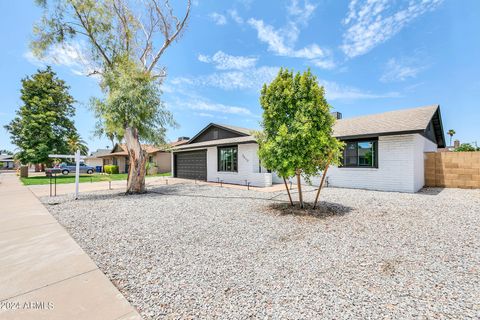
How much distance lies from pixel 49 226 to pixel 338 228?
758cm

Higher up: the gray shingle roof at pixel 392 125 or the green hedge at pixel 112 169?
the gray shingle roof at pixel 392 125

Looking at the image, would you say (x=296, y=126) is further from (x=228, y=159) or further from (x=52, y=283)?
(x=228, y=159)

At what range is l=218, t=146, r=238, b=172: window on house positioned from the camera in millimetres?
14195

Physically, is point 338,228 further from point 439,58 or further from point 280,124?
point 439,58

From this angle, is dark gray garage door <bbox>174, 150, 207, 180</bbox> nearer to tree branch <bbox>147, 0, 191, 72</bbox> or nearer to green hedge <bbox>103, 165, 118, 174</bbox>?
tree branch <bbox>147, 0, 191, 72</bbox>

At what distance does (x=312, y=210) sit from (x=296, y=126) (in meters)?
2.91

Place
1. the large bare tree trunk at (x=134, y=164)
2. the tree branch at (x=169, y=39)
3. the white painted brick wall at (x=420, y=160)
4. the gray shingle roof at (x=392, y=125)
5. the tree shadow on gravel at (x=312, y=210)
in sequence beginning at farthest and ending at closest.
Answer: the tree branch at (x=169, y=39)
the large bare tree trunk at (x=134, y=164)
the white painted brick wall at (x=420, y=160)
the gray shingle roof at (x=392, y=125)
the tree shadow on gravel at (x=312, y=210)

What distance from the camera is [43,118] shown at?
23.2 m

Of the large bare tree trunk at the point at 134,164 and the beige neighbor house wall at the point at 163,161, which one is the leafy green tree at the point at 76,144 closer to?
the beige neighbor house wall at the point at 163,161

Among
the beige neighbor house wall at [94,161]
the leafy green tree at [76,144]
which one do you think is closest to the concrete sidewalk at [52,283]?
the leafy green tree at [76,144]

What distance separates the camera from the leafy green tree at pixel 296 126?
5902mm

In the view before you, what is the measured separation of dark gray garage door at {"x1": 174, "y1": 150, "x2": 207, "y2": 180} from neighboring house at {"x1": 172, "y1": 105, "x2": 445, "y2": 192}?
5.50 feet

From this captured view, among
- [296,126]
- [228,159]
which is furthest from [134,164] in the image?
[296,126]

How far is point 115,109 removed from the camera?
33.8ft
